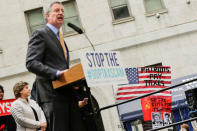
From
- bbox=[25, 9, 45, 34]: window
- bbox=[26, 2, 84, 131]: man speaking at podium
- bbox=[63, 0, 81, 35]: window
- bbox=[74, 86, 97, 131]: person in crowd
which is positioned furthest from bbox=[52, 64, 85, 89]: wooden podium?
bbox=[25, 9, 45, 34]: window

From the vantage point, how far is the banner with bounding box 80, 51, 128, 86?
3.55m

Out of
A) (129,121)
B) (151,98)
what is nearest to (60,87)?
(151,98)

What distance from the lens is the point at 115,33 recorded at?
51.5ft

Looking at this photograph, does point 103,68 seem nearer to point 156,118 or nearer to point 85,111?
point 85,111

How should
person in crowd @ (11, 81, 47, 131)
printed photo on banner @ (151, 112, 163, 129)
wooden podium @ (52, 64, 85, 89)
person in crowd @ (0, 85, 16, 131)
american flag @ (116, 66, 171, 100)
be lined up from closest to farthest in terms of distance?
wooden podium @ (52, 64, 85, 89), person in crowd @ (11, 81, 47, 131), person in crowd @ (0, 85, 16, 131), printed photo on banner @ (151, 112, 163, 129), american flag @ (116, 66, 171, 100)

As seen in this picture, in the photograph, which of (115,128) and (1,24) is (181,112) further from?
(1,24)

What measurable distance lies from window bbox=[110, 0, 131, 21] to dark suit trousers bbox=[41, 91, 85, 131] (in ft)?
42.6

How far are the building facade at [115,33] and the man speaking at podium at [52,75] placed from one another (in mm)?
11933

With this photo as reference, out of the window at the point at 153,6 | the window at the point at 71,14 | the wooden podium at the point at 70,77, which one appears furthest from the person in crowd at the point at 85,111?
the window at the point at 153,6

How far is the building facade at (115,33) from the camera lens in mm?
15359

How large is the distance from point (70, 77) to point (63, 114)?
1.20 feet

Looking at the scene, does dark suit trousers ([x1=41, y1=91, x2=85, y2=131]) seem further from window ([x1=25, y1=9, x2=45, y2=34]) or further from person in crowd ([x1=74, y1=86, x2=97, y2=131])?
window ([x1=25, y1=9, x2=45, y2=34])

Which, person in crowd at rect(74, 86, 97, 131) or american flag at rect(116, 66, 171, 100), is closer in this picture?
person in crowd at rect(74, 86, 97, 131)

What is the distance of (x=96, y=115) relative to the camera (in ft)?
11.8
